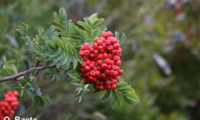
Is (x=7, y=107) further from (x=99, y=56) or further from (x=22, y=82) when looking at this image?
(x=99, y=56)

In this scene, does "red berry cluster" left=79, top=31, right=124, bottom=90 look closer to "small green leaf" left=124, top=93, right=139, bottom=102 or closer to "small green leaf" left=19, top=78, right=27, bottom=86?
"small green leaf" left=124, top=93, right=139, bottom=102

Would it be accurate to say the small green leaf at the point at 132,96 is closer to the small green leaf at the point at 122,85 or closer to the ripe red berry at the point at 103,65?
the small green leaf at the point at 122,85

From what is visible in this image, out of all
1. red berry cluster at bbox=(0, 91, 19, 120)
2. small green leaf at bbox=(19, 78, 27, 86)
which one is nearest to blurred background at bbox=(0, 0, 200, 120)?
red berry cluster at bbox=(0, 91, 19, 120)

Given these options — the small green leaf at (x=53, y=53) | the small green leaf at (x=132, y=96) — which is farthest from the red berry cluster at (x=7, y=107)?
the small green leaf at (x=132, y=96)

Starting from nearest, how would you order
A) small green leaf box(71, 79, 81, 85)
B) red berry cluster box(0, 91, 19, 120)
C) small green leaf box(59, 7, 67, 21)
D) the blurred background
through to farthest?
small green leaf box(71, 79, 81, 85) < small green leaf box(59, 7, 67, 21) < red berry cluster box(0, 91, 19, 120) < the blurred background

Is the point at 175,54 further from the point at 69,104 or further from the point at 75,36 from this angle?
the point at 75,36

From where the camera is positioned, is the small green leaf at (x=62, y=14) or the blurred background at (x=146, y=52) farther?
the blurred background at (x=146, y=52)

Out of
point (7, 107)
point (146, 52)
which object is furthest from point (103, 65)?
point (146, 52)

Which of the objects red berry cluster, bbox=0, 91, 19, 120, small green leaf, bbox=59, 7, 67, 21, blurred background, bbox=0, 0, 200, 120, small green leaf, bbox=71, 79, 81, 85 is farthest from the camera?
blurred background, bbox=0, 0, 200, 120
